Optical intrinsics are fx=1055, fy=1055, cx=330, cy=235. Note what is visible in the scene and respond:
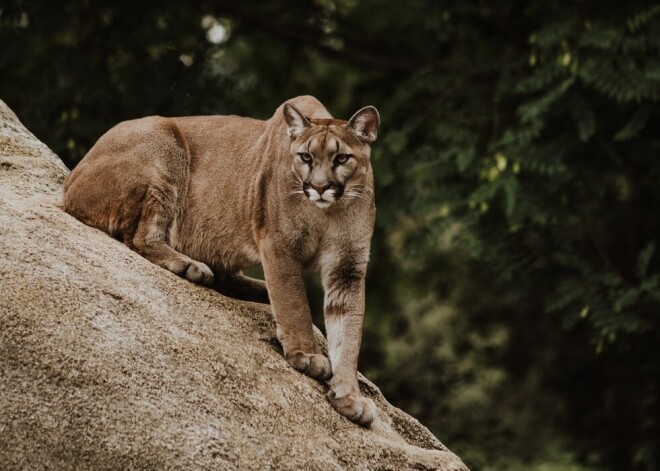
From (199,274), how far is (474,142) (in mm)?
5674

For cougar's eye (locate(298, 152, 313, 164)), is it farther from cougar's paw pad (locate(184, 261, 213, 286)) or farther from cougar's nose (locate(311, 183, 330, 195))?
cougar's paw pad (locate(184, 261, 213, 286))

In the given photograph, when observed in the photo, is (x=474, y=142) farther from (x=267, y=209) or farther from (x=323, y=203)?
(x=323, y=203)

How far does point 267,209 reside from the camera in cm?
785

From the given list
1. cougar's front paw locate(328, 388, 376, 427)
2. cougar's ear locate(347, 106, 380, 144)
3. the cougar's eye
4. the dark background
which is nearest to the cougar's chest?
the cougar's eye

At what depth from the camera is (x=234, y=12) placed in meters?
14.6

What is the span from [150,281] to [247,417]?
1293 mm

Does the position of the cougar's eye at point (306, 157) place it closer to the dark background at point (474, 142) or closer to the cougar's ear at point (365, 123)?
the cougar's ear at point (365, 123)

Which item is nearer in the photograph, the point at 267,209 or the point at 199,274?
the point at 199,274

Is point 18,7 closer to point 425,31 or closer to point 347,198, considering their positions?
point 425,31

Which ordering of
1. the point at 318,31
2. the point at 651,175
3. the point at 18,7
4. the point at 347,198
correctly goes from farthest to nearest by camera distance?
the point at 318,31 → the point at 651,175 → the point at 18,7 → the point at 347,198

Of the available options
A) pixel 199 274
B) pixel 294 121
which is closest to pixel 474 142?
pixel 294 121

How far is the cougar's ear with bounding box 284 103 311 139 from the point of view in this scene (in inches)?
302

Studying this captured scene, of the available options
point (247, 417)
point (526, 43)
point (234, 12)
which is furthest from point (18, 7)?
point (247, 417)

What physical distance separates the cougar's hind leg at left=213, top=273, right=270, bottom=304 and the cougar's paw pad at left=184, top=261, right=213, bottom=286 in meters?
0.56
